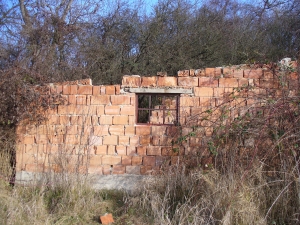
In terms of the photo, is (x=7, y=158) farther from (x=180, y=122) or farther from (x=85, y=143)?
(x=180, y=122)

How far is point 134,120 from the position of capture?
15.3ft

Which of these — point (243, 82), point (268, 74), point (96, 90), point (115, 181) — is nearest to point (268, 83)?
point (268, 74)

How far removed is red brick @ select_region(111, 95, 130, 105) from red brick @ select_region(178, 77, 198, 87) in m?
0.97

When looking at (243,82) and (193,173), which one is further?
(243,82)

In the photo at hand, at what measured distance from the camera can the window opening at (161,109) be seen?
4.70 m

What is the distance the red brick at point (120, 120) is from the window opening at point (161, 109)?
0.31 m

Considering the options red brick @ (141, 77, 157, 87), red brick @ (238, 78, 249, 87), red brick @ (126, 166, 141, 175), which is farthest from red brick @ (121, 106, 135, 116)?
red brick @ (238, 78, 249, 87)

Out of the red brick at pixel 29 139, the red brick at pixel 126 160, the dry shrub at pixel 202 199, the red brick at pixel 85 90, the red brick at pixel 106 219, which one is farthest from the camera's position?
the red brick at pixel 29 139

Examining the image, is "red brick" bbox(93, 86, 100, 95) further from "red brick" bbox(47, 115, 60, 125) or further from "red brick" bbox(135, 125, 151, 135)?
"red brick" bbox(135, 125, 151, 135)

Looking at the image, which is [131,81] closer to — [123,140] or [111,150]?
[123,140]

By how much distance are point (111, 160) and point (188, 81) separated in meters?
1.95

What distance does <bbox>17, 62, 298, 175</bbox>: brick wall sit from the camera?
4.55m

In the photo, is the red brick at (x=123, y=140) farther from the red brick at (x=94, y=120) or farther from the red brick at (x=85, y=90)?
the red brick at (x=85, y=90)

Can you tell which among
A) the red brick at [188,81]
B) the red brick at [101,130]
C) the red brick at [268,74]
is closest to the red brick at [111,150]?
the red brick at [101,130]
